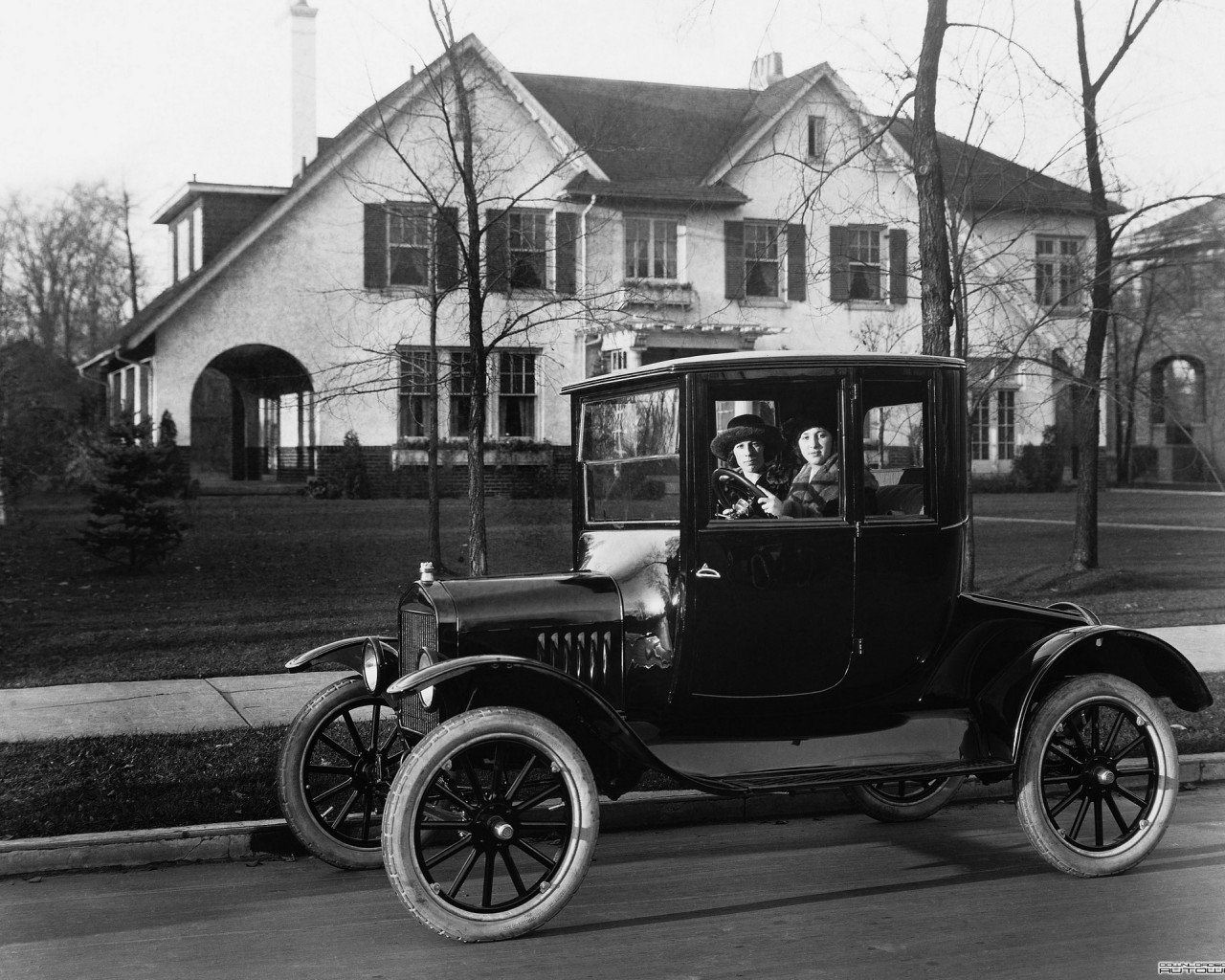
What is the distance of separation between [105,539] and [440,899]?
39.5ft

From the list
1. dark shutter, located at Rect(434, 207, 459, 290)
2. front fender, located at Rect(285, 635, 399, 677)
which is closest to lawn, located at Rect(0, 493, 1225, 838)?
front fender, located at Rect(285, 635, 399, 677)

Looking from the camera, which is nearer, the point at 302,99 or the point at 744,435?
the point at 744,435

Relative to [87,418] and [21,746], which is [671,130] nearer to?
[87,418]

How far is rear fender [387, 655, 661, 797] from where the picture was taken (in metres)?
4.57

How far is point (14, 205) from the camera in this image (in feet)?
120

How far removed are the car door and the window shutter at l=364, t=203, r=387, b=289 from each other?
19.6m

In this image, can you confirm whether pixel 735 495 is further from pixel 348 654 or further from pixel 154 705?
pixel 154 705

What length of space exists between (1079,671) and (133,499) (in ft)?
40.3

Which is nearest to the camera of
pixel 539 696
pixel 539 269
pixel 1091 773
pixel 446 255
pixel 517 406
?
pixel 539 696

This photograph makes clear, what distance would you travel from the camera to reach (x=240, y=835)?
5.65 metres

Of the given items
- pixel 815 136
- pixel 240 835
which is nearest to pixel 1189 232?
pixel 240 835

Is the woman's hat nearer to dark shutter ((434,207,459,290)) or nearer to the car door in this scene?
the car door

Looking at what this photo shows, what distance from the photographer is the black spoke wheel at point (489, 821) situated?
14.4 ft

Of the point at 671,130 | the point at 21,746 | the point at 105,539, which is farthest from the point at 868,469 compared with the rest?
the point at 671,130
